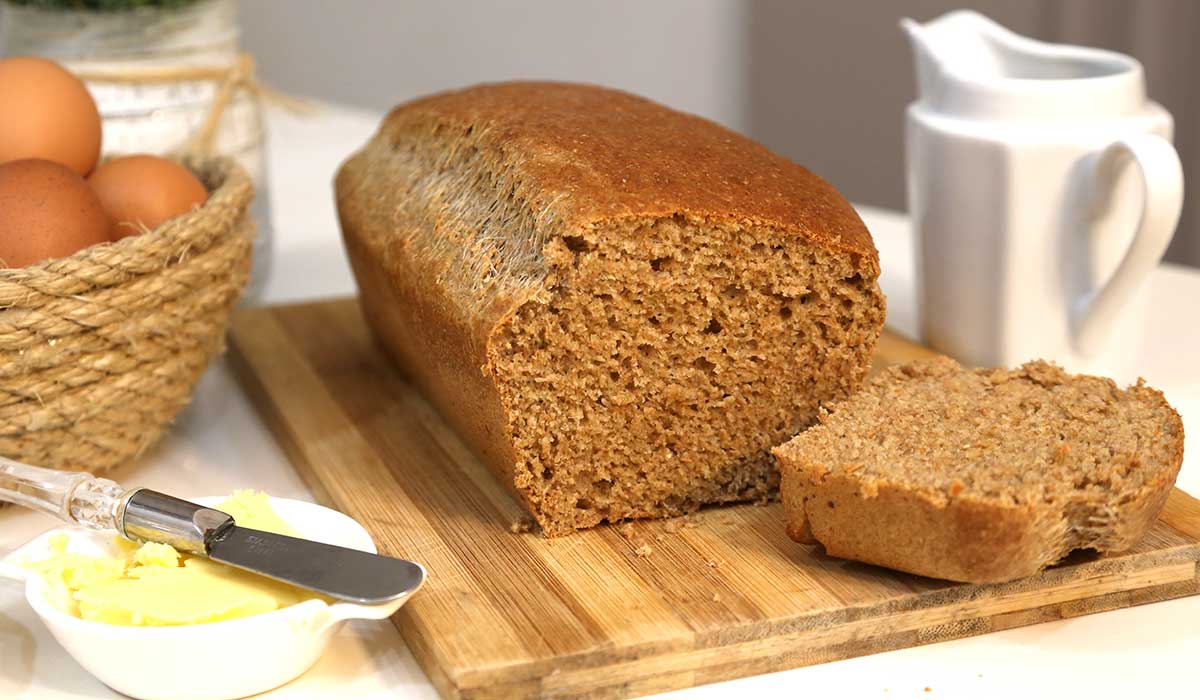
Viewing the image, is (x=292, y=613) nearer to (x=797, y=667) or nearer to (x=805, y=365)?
(x=797, y=667)

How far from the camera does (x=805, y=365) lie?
205cm

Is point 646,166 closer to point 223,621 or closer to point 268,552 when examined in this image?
point 268,552

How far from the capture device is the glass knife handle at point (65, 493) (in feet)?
5.67

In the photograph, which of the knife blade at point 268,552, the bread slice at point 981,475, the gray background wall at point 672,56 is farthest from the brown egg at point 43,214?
the gray background wall at point 672,56

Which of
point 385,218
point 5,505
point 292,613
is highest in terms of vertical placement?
point 385,218

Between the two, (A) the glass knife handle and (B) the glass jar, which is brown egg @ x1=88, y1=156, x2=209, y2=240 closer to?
(B) the glass jar

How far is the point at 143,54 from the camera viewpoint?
264 centimetres

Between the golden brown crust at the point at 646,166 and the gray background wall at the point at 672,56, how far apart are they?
3.58 metres

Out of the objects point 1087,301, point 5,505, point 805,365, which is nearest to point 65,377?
point 5,505

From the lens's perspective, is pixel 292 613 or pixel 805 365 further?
pixel 805 365

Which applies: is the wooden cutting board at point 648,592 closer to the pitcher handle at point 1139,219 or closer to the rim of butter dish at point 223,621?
the rim of butter dish at point 223,621

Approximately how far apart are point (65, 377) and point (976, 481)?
1.32 m

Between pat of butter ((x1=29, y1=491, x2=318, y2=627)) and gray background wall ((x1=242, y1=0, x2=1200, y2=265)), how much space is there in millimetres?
4585

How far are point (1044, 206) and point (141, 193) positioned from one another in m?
1.56
